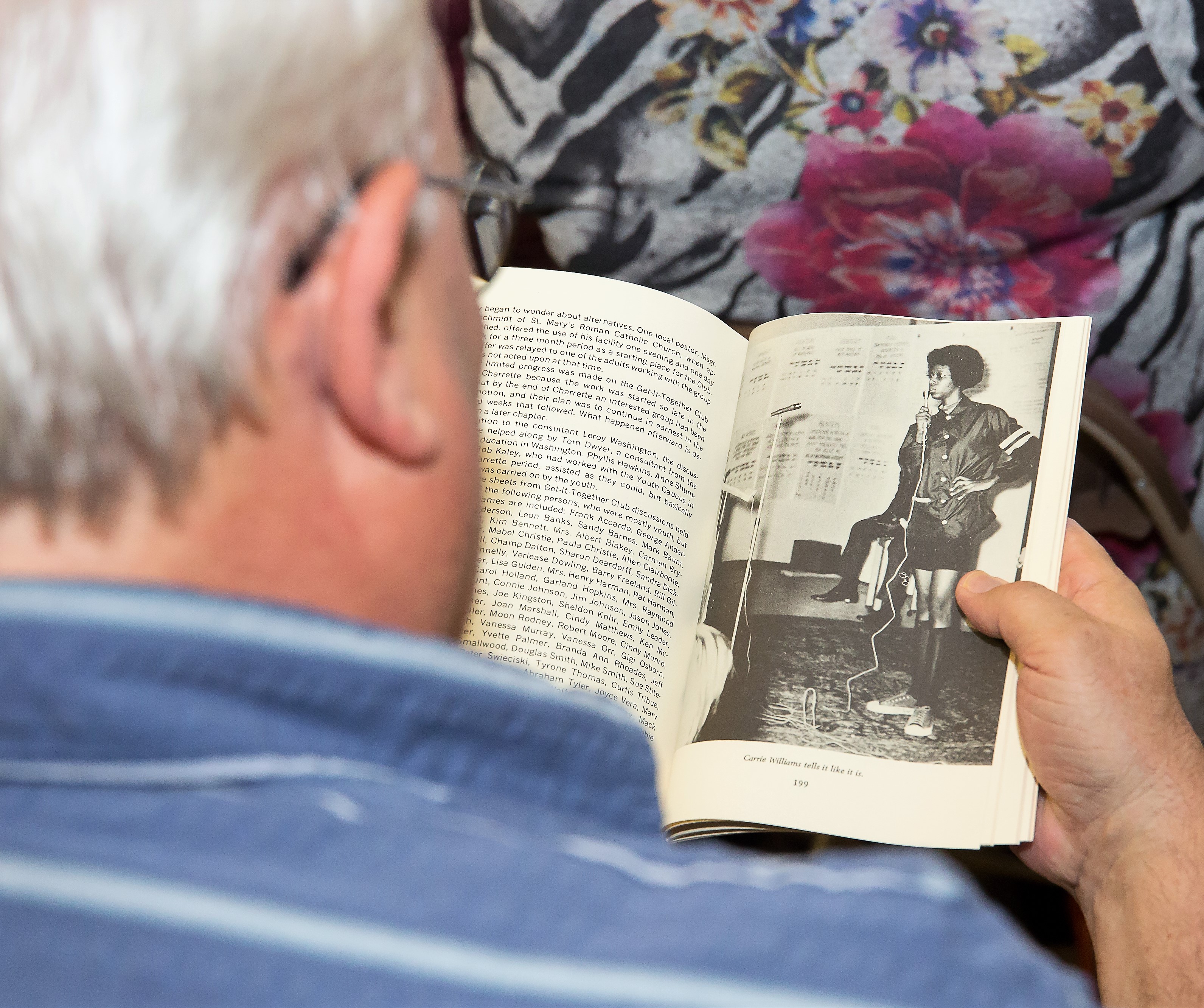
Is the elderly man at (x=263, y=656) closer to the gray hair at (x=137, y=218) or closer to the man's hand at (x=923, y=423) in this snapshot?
the gray hair at (x=137, y=218)

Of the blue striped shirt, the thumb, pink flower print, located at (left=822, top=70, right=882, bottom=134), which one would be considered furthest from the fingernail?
pink flower print, located at (left=822, top=70, right=882, bottom=134)

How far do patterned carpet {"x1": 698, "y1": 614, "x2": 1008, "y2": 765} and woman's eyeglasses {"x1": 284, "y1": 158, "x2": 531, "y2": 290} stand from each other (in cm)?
32

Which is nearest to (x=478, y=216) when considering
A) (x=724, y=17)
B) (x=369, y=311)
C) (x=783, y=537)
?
(x=369, y=311)

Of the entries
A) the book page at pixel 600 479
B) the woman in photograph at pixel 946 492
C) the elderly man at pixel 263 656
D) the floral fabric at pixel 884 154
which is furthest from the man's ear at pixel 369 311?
the floral fabric at pixel 884 154

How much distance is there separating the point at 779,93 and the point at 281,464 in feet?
2.40

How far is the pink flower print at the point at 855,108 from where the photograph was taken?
96 cm

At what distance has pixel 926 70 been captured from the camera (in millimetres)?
943

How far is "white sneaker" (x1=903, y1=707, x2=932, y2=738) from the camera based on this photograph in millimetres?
696

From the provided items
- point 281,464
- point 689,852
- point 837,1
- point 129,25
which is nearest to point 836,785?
point 689,852

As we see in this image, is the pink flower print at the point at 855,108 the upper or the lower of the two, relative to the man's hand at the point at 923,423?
upper

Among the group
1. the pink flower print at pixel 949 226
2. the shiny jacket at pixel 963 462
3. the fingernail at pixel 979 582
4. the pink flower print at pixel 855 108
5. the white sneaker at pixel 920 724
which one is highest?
the pink flower print at pixel 855 108

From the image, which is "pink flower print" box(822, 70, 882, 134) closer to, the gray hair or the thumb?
the thumb

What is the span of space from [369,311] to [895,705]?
46 cm

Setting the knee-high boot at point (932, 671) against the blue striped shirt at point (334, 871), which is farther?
the knee-high boot at point (932, 671)
